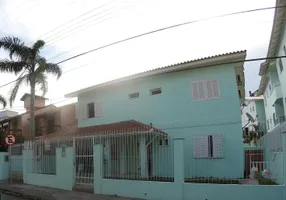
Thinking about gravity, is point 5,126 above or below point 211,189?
above

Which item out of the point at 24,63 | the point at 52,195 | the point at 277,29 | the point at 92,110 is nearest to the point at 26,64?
the point at 24,63

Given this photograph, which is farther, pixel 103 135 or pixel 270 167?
pixel 103 135

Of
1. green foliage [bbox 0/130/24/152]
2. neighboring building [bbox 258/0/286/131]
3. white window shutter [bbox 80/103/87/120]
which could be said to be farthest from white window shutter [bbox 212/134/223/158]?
green foliage [bbox 0/130/24/152]

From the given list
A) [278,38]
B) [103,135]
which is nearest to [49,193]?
[103,135]

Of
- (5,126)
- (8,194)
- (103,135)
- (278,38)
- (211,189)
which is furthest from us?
(5,126)

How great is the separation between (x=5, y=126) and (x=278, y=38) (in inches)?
1062

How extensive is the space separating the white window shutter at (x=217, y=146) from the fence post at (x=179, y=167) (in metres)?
4.29

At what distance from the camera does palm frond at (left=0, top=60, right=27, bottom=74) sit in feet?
62.0

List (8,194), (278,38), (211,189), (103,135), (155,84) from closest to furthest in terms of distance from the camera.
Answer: (211,189), (103,135), (8,194), (155,84), (278,38)

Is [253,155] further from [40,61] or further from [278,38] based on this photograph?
[40,61]

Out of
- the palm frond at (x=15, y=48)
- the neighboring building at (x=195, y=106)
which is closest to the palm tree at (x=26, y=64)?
the palm frond at (x=15, y=48)

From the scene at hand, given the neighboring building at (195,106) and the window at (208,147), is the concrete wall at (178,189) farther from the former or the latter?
the window at (208,147)

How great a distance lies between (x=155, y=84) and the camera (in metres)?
16.0

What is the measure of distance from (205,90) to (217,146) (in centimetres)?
259
